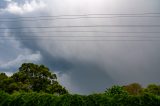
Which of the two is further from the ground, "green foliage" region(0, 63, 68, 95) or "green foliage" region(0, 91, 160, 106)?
"green foliage" region(0, 63, 68, 95)

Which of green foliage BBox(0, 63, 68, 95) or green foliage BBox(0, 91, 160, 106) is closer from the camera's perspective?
green foliage BBox(0, 91, 160, 106)

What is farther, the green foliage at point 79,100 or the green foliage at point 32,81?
the green foliage at point 32,81

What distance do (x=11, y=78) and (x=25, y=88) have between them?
2116 millimetres

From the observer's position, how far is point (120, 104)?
25.0 meters

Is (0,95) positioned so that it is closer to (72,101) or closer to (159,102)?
(72,101)

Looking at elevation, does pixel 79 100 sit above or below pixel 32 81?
below

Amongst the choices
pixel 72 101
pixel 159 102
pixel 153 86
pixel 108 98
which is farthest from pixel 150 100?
pixel 153 86

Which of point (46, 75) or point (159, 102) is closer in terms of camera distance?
point (159, 102)

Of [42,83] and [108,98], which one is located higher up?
[42,83]

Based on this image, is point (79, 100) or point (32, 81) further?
point (32, 81)

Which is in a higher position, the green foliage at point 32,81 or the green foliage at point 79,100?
the green foliage at point 32,81

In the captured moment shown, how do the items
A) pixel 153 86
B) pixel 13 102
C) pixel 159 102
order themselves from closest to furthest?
1. pixel 159 102
2. pixel 13 102
3. pixel 153 86

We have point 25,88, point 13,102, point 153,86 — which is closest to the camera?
point 13,102

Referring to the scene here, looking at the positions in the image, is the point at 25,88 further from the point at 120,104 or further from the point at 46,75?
the point at 120,104
